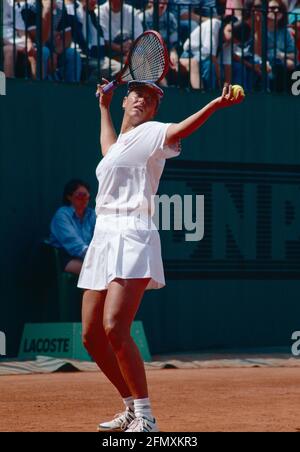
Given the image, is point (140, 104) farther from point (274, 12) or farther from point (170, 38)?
point (274, 12)

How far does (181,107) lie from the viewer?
45.9 ft

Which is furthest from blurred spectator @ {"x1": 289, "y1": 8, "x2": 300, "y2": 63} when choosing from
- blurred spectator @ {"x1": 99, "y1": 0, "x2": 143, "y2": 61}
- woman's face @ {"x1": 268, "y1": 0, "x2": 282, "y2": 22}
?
blurred spectator @ {"x1": 99, "y1": 0, "x2": 143, "y2": 61}

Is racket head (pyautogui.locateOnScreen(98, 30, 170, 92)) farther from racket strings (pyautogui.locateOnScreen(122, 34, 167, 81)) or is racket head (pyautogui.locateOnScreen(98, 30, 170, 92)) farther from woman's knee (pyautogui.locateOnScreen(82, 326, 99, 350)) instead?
woman's knee (pyautogui.locateOnScreen(82, 326, 99, 350))

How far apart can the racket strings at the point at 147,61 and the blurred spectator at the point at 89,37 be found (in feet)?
19.3

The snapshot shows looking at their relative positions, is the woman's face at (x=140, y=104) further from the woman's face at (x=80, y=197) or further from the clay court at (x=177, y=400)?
the woman's face at (x=80, y=197)

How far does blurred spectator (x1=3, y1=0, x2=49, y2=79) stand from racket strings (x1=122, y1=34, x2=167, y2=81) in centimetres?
556

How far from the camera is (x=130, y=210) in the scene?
22.0 ft

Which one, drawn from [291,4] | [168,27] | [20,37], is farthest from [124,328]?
[291,4]

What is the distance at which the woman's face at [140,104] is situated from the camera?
6938mm

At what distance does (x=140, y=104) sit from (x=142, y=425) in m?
1.82

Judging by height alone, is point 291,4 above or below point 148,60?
above

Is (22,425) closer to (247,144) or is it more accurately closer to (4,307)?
(4,307)

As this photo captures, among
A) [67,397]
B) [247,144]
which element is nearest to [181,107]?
[247,144]
